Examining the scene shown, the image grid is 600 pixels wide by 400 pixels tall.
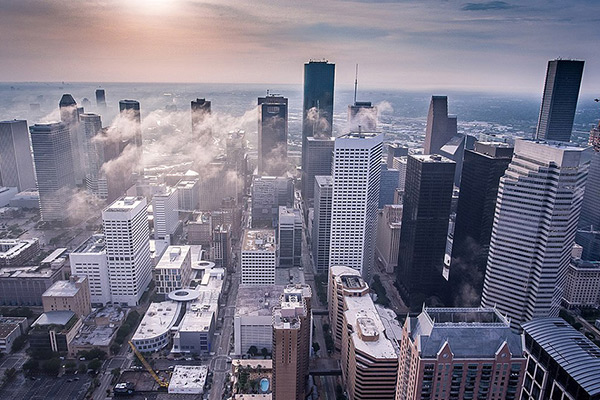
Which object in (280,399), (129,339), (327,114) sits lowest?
(129,339)

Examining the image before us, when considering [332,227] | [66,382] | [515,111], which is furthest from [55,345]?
[515,111]

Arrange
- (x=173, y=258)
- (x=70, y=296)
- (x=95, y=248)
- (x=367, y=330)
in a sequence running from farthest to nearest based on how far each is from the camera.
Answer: (x=173, y=258)
(x=95, y=248)
(x=70, y=296)
(x=367, y=330)

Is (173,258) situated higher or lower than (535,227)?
lower

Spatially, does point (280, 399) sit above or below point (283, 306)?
below

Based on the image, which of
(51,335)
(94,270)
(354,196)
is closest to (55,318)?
(51,335)

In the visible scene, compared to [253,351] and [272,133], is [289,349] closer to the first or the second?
[253,351]

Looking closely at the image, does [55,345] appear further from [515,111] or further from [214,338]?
[515,111]
